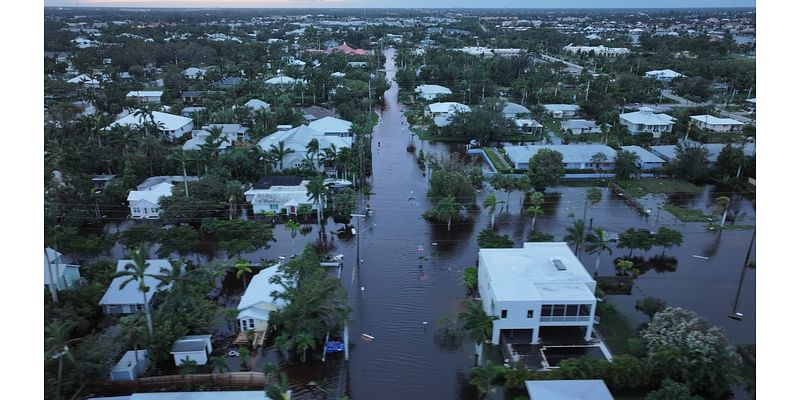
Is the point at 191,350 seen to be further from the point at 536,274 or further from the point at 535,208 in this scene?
the point at 535,208

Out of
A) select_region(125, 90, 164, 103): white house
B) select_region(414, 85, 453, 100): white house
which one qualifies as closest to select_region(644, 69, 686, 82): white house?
select_region(414, 85, 453, 100): white house

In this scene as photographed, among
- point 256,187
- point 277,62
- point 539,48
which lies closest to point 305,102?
point 277,62

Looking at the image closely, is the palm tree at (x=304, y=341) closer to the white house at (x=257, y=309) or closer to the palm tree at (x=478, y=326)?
the white house at (x=257, y=309)

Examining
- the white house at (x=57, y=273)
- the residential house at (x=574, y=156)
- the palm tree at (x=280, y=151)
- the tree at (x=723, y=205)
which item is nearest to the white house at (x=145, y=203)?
the palm tree at (x=280, y=151)

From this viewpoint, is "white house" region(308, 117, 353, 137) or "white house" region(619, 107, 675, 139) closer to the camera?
"white house" region(308, 117, 353, 137)

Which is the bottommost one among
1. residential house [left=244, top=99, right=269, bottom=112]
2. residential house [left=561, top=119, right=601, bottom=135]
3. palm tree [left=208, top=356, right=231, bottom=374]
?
palm tree [left=208, top=356, right=231, bottom=374]

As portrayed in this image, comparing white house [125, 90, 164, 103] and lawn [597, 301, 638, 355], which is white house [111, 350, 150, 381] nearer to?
lawn [597, 301, 638, 355]
